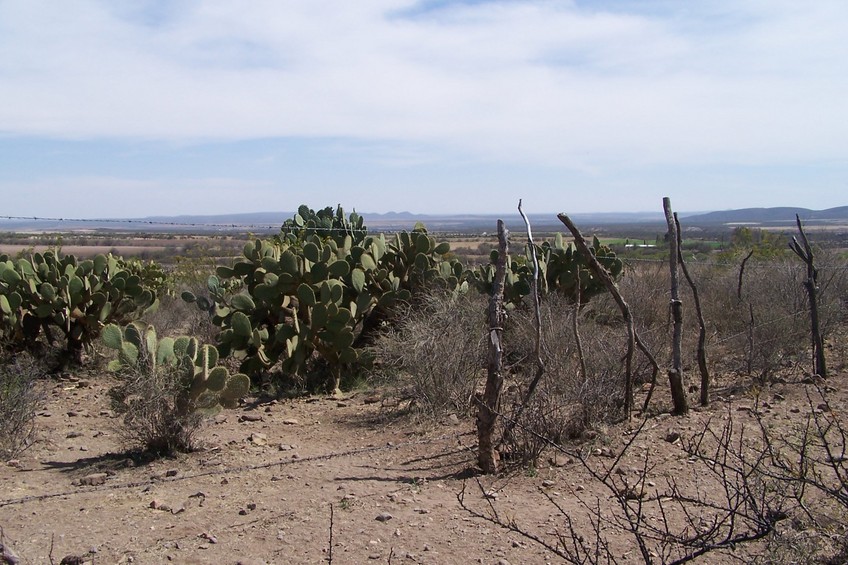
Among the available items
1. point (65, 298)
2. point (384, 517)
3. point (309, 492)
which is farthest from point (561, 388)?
point (65, 298)

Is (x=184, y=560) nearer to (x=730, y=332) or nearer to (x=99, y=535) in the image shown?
(x=99, y=535)

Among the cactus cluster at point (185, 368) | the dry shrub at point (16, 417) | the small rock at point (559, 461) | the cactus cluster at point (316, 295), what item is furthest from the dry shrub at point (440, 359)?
the dry shrub at point (16, 417)

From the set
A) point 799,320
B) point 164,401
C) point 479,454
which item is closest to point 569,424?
point 479,454

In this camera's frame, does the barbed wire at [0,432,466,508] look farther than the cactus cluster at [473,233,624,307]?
No

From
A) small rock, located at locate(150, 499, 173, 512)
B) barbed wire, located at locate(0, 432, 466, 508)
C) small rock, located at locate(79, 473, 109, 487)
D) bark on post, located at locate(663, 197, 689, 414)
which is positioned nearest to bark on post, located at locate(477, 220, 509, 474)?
barbed wire, located at locate(0, 432, 466, 508)

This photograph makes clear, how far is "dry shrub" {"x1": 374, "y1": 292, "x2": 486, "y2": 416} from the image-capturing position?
900 centimetres

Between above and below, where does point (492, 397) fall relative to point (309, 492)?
above

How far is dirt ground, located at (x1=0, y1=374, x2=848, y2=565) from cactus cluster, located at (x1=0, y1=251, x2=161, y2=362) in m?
2.53

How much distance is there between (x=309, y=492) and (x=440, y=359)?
300 cm

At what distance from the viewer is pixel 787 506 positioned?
200 inches

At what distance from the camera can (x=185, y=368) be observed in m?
7.70

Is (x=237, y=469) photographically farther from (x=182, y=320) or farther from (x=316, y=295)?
(x=182, y=320)

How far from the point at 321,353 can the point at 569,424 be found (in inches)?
181

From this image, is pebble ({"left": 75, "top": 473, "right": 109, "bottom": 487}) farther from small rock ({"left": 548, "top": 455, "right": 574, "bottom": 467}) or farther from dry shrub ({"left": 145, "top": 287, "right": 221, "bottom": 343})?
dry shrub ({"left": 145, "top": 287, "right": 221, "bottom": 343})
